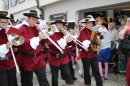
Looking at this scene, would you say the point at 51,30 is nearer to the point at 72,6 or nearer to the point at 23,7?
the point at 72,6

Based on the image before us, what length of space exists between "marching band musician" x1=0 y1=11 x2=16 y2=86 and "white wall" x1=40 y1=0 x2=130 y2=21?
15.8ft

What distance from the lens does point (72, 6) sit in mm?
10961

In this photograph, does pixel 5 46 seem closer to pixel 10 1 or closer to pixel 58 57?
pixel 58 57

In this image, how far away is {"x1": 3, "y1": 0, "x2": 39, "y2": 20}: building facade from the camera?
1566 centimetres

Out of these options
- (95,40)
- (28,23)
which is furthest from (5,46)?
(95,40)

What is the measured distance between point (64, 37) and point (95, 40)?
786 mm

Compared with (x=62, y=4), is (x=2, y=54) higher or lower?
lower

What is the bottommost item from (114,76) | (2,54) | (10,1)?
(114,76)

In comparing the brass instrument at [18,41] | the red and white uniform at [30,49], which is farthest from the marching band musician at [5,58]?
the red and white uniform at [30,49]

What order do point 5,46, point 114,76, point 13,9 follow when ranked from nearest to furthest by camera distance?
point 5,46
point 114,76
point 13,9

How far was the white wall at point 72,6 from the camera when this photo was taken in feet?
29.1

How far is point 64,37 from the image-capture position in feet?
17.1

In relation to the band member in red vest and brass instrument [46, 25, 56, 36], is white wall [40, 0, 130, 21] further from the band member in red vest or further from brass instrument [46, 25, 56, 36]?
brass instrument [46, 25, 56, 36]

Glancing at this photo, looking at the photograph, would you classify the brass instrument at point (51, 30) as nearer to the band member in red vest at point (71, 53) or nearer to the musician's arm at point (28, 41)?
the musician's arm at point (28, 41)
